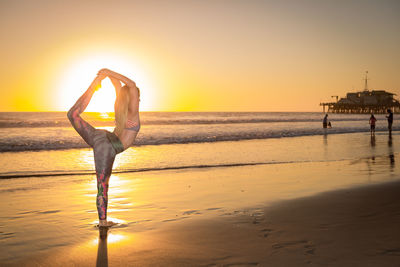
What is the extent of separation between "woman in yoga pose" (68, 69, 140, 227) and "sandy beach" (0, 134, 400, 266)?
92cm

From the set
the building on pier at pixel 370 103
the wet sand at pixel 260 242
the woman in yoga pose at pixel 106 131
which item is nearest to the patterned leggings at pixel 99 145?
the woman in yoga pose at pixel 106 131

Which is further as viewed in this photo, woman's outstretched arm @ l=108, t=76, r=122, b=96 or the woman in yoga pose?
woman's outstretched arm @ l=108, t=76, r=122, b=96

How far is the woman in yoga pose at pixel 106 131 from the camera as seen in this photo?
15.5 ft

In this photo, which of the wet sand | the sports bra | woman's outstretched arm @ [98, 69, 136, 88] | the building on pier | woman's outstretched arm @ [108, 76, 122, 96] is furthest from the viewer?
→ the building on pier

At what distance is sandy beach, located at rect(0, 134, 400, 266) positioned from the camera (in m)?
4.05

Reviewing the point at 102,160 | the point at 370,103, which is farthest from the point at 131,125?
the point at 370,103

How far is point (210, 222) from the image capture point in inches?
218

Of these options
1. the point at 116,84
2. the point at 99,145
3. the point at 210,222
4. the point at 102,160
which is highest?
the point at 116,84

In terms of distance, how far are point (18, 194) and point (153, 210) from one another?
12.2ft

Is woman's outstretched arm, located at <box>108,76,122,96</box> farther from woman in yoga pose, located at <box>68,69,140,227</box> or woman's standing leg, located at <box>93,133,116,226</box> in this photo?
woman's standing leg, located at <box>93,133,116,226</box>

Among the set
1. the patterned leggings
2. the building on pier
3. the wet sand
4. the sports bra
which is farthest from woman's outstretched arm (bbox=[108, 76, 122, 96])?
the building on pier

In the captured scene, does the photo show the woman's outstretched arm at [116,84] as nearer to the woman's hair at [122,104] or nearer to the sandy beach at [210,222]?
the woman's hair at [122,104]

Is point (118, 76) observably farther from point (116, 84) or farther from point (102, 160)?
point (102, 160)

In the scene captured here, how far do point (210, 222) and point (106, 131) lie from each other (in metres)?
2.04
